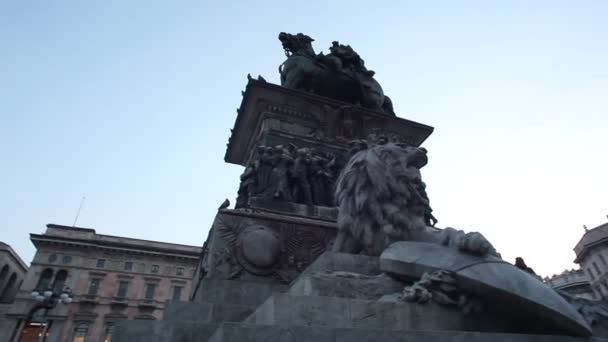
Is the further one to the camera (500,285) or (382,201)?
(382,201)

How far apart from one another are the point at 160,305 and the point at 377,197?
138 feet

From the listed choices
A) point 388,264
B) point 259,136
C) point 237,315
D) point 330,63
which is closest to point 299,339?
point 388,264

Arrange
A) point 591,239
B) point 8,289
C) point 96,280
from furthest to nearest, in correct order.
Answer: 1. point 8,289
2. point 591,239
3. point 96,280

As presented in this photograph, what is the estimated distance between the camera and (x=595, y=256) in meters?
41.8

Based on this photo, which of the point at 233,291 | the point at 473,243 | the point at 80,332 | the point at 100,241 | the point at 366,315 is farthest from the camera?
the point at 100,241

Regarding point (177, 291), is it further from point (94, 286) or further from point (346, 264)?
point (346, 264)

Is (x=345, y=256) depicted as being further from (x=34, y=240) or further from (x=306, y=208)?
(x=34, y=240)

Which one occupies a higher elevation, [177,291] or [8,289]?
[8,289]

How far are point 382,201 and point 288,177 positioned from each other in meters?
2.58

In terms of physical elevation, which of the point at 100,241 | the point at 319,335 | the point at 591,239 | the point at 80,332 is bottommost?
the point at 319,335

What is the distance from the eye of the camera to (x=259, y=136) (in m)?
7.62

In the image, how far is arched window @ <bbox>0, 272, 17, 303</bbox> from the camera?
46338mm

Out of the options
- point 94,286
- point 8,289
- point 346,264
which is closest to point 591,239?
point 346,264

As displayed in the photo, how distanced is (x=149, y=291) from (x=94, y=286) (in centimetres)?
543
